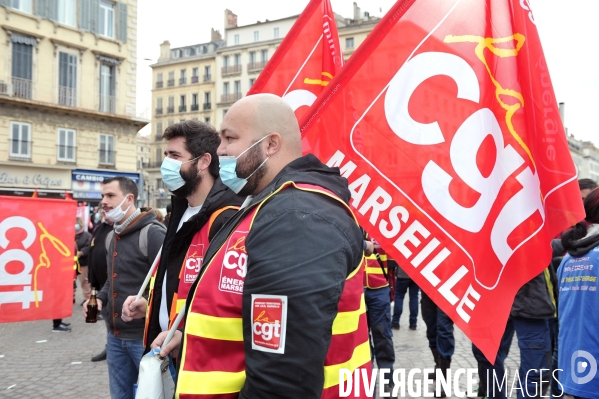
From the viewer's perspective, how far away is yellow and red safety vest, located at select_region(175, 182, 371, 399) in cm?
164

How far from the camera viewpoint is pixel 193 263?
263 cm

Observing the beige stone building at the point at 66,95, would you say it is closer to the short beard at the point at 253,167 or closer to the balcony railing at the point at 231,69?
the short beard at the point at 253,167

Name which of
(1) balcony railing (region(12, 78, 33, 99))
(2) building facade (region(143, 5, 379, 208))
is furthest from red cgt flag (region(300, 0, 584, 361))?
(2) building facade (region(143, 5, 379, 208))

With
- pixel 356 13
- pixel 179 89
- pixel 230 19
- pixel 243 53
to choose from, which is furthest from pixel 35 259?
pixel 179 89

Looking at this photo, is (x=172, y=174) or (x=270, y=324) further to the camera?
(x=172, y=174)

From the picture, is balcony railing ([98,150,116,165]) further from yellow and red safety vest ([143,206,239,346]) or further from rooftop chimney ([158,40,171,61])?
rooftop chimney ([158,40,171,61])

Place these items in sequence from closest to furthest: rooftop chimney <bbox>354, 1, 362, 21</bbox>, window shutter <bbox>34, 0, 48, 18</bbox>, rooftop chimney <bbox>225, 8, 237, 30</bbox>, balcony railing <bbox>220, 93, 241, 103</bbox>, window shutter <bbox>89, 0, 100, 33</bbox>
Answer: window shutter <bbox>34, 0, 48, 18</bbox>
window shutter <bbox>89, 0, 100, 33</bbox>
rooftop chimney <bbox>354, 1, 362, 21</bbox>
balcony railing <bbox>220, 93, 241, 103</bbox>
rooftop chimney <bbox>225, 8, 237, 30</bbox>

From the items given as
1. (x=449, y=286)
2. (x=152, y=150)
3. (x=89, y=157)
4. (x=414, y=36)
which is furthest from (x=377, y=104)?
(x=152, y=150)

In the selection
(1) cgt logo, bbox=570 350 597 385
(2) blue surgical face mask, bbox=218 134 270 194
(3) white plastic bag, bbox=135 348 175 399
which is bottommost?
(1) cgt logo, bbox=570 350 597 385

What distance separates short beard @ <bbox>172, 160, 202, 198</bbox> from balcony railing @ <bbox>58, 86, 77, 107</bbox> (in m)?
25.6

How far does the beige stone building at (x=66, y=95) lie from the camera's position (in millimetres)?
24188

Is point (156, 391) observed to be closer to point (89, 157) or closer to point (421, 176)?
point (421, 176)

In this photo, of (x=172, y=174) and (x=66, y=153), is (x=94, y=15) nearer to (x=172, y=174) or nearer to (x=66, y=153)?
(x=66, y=153)

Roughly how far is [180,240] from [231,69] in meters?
59.3
